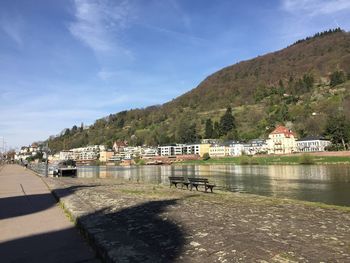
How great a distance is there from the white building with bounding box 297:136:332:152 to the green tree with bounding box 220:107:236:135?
138 ft

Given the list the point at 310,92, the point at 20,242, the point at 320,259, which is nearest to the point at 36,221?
the point at 20,242

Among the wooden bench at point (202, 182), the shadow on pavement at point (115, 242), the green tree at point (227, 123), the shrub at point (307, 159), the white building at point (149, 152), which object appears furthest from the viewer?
the white building at point (149, 152)

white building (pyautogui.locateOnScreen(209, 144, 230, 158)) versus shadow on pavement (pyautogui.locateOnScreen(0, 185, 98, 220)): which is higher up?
white building (pyautogui.locateOnScreen(209, 144, 230, 158))

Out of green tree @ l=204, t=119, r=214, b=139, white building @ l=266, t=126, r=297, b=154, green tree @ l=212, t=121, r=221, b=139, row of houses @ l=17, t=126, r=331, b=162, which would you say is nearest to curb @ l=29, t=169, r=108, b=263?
row of houses @ l=17, t=126, r=331, b=162

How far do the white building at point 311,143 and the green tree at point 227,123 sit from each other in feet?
138

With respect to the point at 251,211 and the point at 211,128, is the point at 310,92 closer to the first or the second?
the point at 211,128

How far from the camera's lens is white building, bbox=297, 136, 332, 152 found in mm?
128375

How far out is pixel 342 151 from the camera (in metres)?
94.1

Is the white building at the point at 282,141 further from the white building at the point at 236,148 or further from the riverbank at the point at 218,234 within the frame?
the riverbank at the point at 218,234

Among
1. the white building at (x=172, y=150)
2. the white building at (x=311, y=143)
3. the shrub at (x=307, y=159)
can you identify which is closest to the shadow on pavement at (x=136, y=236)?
the shrub at (x=307, y=159)

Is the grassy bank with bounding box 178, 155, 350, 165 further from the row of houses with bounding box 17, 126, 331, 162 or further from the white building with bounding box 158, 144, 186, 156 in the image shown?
the white building with bounding box 158, 144, 186, 156

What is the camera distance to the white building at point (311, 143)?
128375 millimetres

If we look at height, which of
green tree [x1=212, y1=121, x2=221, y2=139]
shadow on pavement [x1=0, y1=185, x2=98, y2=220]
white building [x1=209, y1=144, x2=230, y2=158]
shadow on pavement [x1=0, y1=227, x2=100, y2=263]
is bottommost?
shadow on pavement [x1=0, y1=227, x2=100, y2=263]

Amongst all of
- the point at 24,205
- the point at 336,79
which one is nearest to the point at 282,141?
the point at 336,79
